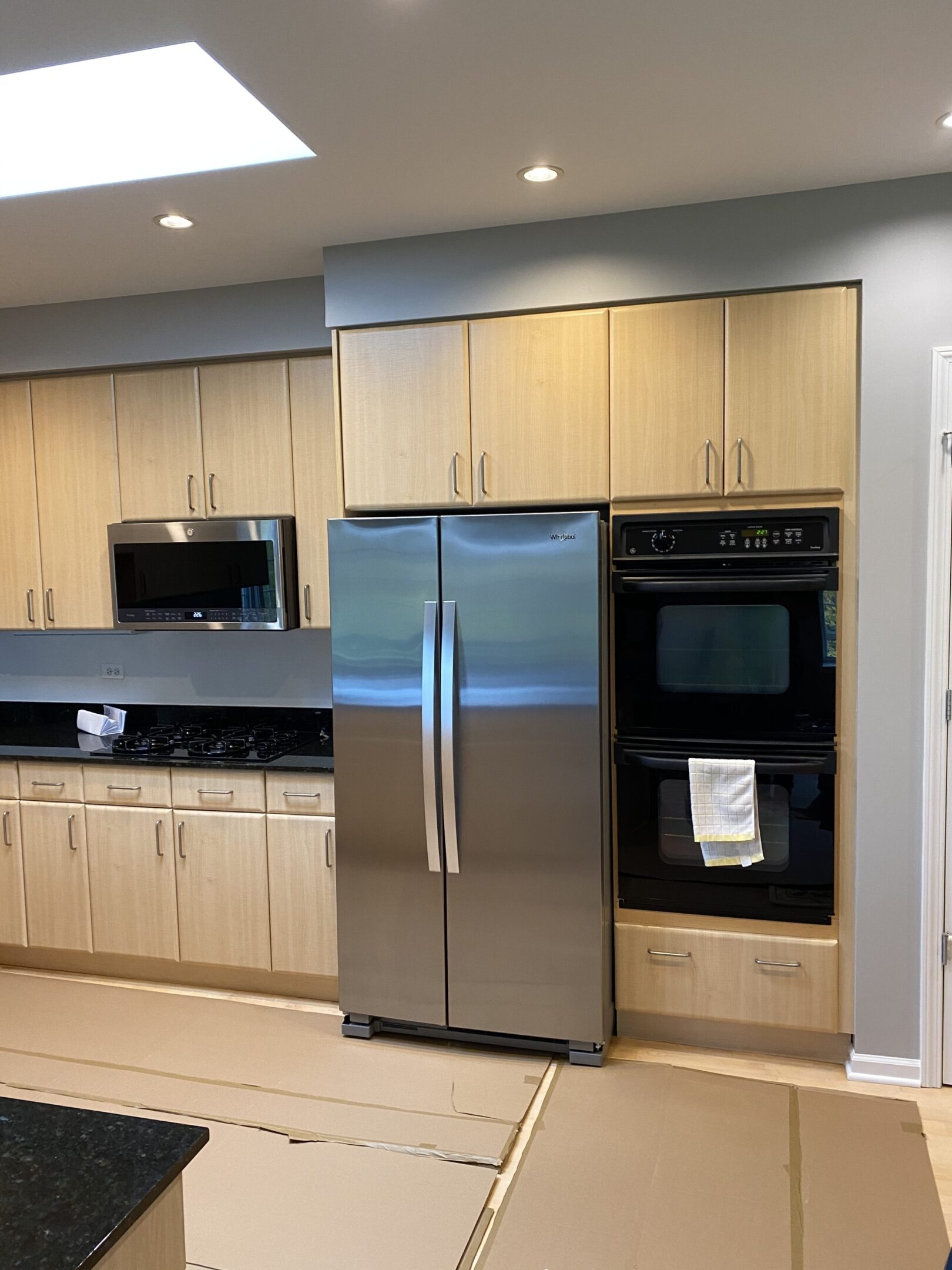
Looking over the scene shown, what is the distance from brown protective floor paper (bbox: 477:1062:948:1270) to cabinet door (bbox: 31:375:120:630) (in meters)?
2.60

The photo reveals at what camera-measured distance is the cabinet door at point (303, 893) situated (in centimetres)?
337

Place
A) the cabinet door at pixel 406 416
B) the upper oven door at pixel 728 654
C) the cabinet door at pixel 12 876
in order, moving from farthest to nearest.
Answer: the cabinet door at pixel 12 876
the cabinet door at pixel 406 416
the upper oven door at pixel 728 654

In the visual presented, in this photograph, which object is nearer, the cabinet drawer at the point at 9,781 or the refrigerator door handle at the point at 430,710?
the refrigerator door handle at the point at 430,710

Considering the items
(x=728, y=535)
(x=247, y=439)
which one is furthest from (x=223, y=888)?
(x=728, y=535)

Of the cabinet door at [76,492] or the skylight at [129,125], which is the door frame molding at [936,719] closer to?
the skylight at [129,125]

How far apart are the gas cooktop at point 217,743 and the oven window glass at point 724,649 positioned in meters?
1.50

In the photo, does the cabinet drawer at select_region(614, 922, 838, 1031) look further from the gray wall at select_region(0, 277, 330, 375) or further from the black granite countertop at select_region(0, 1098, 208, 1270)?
the gray wall at select_region(0, 277, 330, 375)

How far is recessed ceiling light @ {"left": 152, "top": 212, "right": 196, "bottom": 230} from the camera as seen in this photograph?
279cm

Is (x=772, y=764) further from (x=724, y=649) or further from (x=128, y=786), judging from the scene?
(x=128, y=786)

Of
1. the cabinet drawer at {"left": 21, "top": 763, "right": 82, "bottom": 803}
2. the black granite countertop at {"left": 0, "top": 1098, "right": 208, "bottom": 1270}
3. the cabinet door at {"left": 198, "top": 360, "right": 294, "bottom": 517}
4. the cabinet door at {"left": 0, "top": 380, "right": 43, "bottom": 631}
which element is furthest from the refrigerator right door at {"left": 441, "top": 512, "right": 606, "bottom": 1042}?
the cabinet door at {"left": 0, "top": 380, "right": 43, "bottom": 631}

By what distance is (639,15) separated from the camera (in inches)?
71.6

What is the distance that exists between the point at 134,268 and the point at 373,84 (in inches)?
62.6

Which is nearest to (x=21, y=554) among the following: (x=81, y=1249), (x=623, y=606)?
(x=623, y=606)

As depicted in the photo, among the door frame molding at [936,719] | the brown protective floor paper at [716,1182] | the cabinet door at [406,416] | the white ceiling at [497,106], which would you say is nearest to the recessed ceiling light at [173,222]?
the white ceiling at [497,106]
